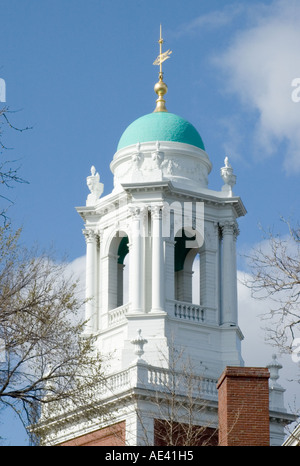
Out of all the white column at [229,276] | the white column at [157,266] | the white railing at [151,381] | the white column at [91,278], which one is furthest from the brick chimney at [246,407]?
the white column at [91,278]

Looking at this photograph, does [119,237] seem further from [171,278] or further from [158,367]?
[158,367]

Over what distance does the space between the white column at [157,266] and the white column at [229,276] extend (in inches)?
124

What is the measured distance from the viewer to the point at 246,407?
46.6m

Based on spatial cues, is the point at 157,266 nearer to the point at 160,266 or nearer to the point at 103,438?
the point at 160,266

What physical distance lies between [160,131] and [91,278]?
270 inches

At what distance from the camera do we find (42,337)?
44688 millimetres

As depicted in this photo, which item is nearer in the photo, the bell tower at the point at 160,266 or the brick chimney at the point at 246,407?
the brick chimney at the point at 246,407

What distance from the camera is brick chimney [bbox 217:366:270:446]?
151 feet

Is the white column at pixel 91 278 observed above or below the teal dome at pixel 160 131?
below

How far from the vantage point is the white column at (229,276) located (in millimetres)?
69688

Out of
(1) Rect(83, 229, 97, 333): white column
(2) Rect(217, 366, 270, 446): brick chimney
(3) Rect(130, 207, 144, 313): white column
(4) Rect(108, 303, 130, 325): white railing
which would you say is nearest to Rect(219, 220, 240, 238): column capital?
(3) Rect(130, 207, 144, 313): white column

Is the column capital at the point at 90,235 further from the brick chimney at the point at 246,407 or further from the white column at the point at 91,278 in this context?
the brick chimney at the point at 246,407

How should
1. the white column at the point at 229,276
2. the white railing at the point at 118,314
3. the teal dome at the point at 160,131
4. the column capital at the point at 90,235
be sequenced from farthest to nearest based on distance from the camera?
the column capital at the point at 90,235 → the teal dome at the point at 160,131 → the white column at the point at 229,276 → the white railing at the point at 118,314
